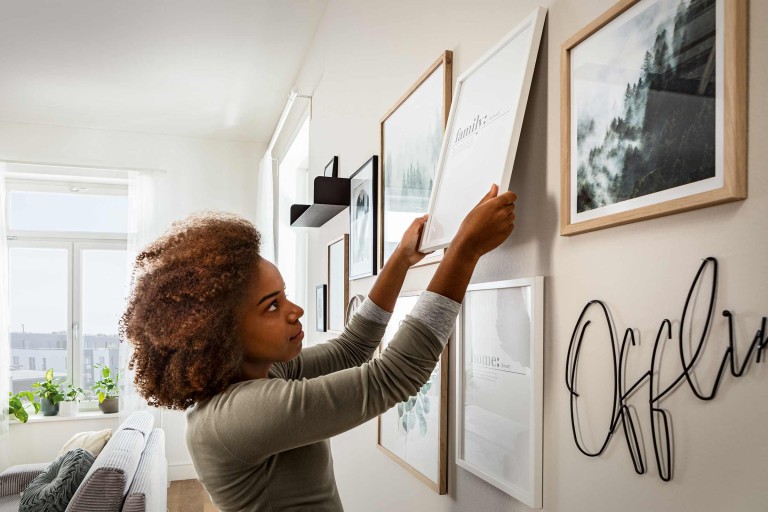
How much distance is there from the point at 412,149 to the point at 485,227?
69 cm

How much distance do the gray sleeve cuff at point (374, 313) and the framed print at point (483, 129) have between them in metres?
0.16

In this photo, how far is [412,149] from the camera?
1.58 metres

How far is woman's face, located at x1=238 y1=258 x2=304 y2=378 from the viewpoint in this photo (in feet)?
3.34

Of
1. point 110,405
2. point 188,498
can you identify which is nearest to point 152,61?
point 110,405

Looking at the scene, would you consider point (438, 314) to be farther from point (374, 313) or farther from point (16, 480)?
point (16, 480)

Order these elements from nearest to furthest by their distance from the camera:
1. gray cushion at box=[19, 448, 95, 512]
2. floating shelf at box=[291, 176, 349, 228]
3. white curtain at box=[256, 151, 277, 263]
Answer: floating shelf at box=[291, 176, 349, 228] → gray cushion at box=[19, 448, 95, 512] → white curtain at box=[256, 151, 277, 263]

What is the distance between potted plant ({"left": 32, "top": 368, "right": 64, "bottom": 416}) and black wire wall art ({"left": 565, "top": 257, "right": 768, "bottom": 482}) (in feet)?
16.8

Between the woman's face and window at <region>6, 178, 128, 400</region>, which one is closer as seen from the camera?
the woman's face

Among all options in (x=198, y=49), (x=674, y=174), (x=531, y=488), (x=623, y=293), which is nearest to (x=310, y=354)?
(x=531, y=488)

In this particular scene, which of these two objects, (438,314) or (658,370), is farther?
(438,314)

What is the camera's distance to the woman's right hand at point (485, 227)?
0.93 metres

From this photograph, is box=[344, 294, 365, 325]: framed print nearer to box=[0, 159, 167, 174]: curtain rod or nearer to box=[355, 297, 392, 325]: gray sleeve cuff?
box=[355, 297, 392, 325]: gray sleeve cuff

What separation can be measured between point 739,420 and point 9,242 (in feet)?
18.6

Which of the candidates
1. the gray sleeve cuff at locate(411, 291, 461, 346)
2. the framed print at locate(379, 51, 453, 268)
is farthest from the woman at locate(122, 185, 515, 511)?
the framed print at locate(379, 51, 453, 268)
